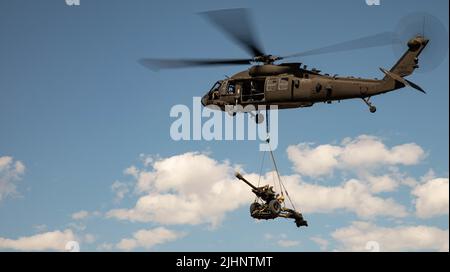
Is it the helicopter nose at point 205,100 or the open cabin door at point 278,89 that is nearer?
the open cabin door at point 278,89

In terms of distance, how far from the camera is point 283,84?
46.9m

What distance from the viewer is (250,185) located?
46.4 meters

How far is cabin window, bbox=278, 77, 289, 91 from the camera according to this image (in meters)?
46.8

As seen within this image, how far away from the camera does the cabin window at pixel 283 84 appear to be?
4684 cm

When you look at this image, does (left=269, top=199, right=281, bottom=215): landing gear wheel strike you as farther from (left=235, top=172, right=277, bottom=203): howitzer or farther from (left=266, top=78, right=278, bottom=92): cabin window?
(left=266, top=78, right=278, bottom=92): cabin window

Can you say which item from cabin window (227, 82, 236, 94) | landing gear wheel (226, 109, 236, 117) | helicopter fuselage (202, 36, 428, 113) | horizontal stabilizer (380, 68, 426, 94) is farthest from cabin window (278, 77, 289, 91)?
horizontal stabilizer (380, 68, 426, 94)

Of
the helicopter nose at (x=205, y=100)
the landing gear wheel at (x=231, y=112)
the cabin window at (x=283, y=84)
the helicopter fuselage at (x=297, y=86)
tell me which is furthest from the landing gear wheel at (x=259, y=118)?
the helicopter nose at (x=205, y=100)

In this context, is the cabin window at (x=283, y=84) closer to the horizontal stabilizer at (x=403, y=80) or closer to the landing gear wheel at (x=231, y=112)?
the landing gear wheel at (x=231, y=112)

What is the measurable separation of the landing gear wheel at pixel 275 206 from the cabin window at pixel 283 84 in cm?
579

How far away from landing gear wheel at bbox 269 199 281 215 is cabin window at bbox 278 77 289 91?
579 centimetres

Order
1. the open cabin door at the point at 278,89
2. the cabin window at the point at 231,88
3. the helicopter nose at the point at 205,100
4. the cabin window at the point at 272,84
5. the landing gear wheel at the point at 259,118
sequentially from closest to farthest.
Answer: the open cabin door at the point at 278,89, the cabin window at the point at 272,84, the landing gear wheel at the point at 259,118, the cabin window at the point at 231,88, the helicopter nose at the point at 205,100
